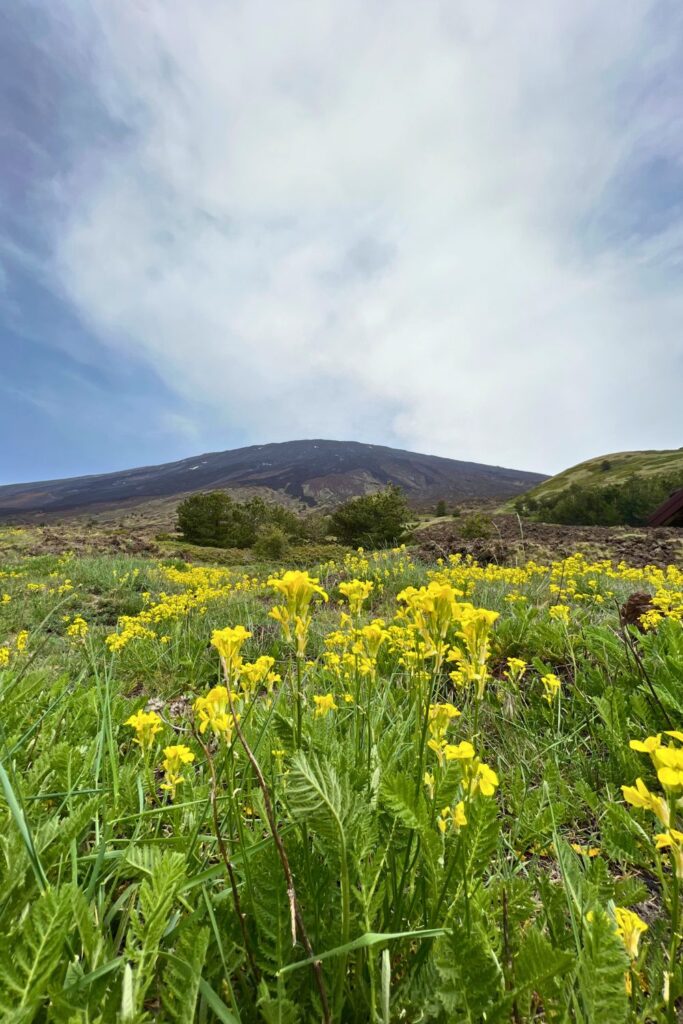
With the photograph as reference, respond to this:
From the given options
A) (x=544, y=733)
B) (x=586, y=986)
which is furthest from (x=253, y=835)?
(x=544, y=733)

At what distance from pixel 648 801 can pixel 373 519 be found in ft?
63.6

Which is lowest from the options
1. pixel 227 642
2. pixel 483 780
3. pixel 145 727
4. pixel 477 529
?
pixel 477 529

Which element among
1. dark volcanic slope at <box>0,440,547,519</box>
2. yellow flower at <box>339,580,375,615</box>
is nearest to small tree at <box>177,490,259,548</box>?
yellow flower at <box>339,580,375,615</box>

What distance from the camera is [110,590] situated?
29.8 feet

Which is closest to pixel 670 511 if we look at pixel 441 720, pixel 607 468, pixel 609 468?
pixel 441 720

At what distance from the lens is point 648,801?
2.84ft

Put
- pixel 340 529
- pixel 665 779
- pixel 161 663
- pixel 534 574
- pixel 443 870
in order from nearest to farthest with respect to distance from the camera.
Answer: pixel 665 779 → pixel 443 870 → pixel 161 663 → pixel 534 574 → pixel 340 529

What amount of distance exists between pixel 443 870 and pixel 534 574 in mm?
7695

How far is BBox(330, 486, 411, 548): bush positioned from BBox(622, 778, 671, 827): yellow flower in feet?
58.0

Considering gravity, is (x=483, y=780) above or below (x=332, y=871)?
above

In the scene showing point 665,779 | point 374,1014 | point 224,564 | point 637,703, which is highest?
point 665,779

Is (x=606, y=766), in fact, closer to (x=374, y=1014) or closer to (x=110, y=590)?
(x=374, y=1014)

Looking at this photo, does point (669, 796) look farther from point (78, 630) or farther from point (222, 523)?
point (222, 523)

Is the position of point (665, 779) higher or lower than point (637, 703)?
higher
